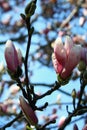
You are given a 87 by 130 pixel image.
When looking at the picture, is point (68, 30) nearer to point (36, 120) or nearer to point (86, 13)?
point (86, 13)

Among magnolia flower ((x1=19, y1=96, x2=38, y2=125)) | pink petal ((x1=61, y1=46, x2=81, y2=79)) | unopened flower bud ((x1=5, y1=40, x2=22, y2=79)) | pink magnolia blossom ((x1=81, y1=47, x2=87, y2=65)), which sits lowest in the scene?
magnolia flower ((x1=19, y1=96, x2=38, y2=125))

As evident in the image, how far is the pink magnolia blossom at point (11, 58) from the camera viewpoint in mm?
1521

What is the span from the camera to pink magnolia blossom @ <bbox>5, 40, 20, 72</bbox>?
152cm

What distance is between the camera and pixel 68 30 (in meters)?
5.54

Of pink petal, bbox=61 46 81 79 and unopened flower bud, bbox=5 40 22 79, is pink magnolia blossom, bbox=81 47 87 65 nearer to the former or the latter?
pink petal, bbox=61 46 81 79

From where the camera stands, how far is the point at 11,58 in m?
1.53

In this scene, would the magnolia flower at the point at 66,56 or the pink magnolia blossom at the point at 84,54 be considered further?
the pink magnolia blossom at the point at 84,54

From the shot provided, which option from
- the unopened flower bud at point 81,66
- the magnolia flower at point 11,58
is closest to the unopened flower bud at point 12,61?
the magnolia flower at point 11,58

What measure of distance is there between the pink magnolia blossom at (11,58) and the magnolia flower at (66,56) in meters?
0.16

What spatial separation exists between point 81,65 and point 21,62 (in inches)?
10.6

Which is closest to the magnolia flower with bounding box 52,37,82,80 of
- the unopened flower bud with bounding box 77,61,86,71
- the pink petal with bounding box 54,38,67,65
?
the pink petal with bounding box 54,38,67,65

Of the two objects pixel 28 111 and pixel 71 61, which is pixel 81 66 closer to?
pixel 71 61

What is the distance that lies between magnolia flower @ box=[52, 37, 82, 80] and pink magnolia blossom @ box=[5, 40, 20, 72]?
0.53 feet

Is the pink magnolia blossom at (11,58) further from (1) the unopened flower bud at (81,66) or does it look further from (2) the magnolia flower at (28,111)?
(1) the unopened flower bud at (81,66)
